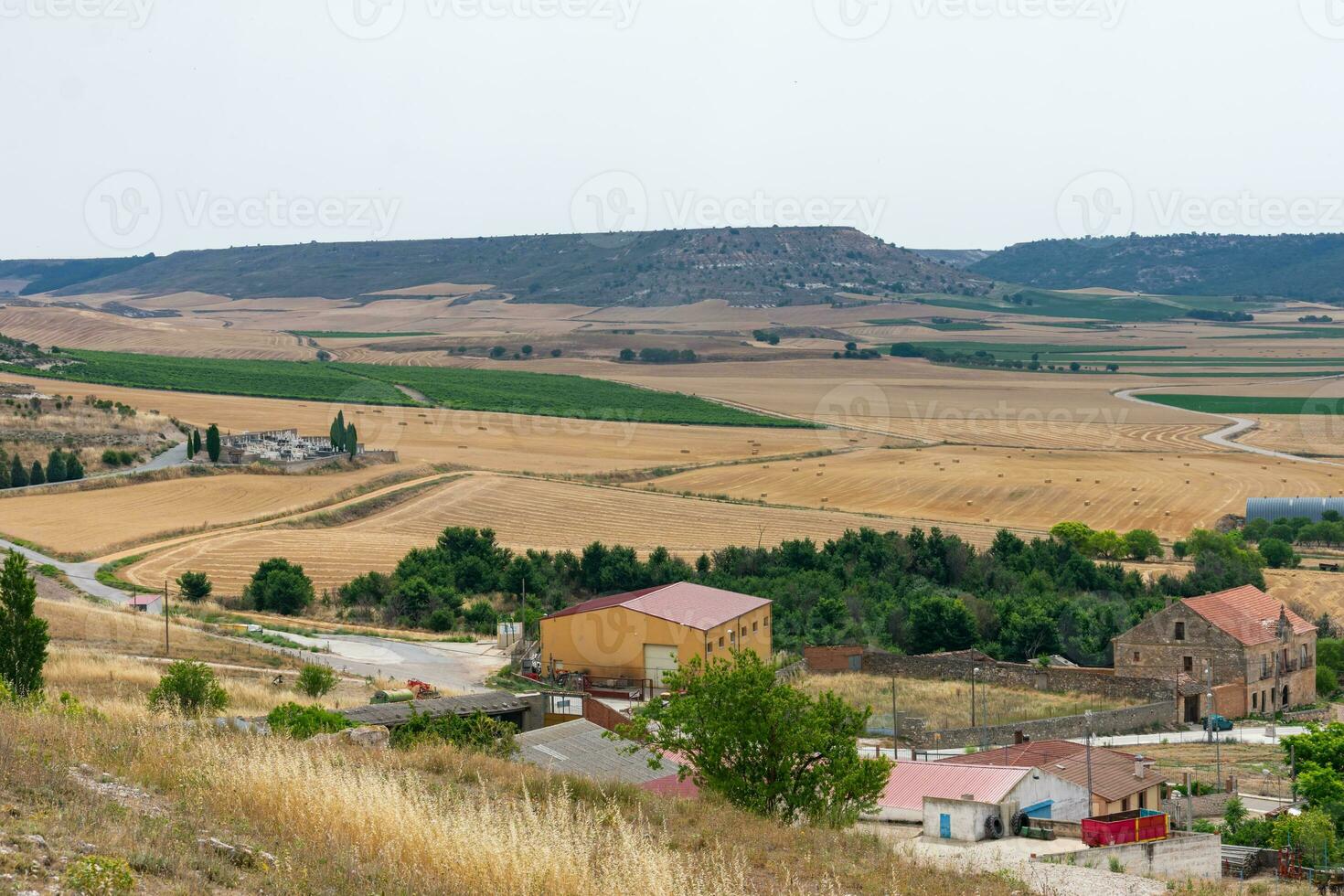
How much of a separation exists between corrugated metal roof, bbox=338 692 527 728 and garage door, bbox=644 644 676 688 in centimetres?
1352

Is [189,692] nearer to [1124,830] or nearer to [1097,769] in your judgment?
[1124,830]

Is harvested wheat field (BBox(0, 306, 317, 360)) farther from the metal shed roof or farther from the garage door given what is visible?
the garage door

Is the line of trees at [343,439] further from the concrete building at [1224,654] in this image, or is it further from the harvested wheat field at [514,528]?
the concrete building at [1224,654]

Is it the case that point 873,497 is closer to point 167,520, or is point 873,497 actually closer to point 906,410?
point 167,520

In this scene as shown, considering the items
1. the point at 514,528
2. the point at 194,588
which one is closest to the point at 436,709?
the point at 194,588

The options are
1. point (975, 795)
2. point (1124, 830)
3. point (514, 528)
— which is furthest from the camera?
point (514, 528)

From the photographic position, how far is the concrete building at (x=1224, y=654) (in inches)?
1496

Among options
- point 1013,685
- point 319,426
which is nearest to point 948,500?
point 1013,685

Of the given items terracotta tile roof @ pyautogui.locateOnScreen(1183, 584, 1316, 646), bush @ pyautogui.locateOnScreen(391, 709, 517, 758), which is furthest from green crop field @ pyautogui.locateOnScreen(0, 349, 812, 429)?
bush @ pyautogui.locateOnScreen(391, 709, 517, 758)

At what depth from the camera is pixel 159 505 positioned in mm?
62531

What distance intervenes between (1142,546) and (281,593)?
3279 cm

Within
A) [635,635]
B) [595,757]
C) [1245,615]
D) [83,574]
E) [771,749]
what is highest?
[771,749]

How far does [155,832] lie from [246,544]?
47339 millimetres

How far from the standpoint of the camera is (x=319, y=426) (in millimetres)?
90000
